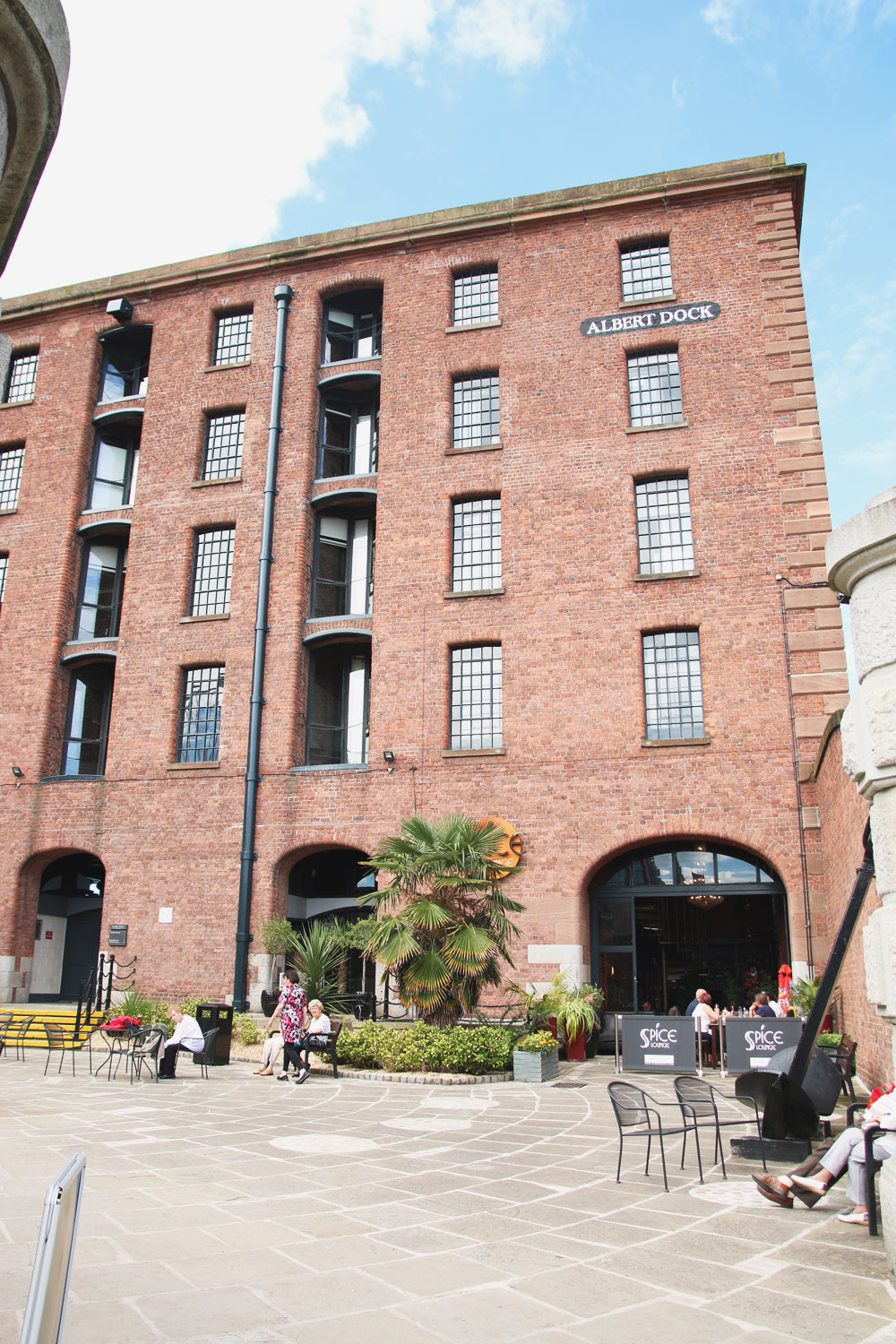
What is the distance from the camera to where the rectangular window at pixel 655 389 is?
20.3 m

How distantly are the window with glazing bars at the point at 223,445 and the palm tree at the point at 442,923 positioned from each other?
39.2ft

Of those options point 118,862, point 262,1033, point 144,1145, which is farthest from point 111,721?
point 144,1145

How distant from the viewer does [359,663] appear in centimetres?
2217

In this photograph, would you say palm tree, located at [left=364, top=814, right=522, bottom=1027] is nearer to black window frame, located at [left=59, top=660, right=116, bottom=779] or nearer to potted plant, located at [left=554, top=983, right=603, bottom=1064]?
potted plant, located at [left=554, top=983, right=603, bottom=1064]

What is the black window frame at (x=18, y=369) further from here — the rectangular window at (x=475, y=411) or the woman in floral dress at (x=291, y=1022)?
the woman in floral dress at (x=291, y=1022)

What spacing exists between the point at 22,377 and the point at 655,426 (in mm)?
17559

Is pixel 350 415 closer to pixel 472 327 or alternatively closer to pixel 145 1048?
pixel 472 327

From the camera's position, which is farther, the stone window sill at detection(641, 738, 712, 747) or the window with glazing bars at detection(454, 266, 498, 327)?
the window with glazing bars at detection(454, 266, 498, 327)

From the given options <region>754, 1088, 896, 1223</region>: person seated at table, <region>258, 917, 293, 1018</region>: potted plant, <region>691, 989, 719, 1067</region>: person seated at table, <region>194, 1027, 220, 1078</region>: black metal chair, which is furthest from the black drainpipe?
<region>754, 1088, 896, 1223</region>: person seated at table

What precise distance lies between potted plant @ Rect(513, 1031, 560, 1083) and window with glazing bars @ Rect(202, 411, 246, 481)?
15044mm

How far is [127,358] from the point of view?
26266 mm

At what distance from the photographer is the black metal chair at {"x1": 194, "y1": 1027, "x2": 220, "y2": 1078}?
1440 cm

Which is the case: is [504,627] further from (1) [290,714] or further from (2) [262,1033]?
(2) [262,1033]

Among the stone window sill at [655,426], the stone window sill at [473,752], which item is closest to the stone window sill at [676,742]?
the stone window sill at [473,752]
